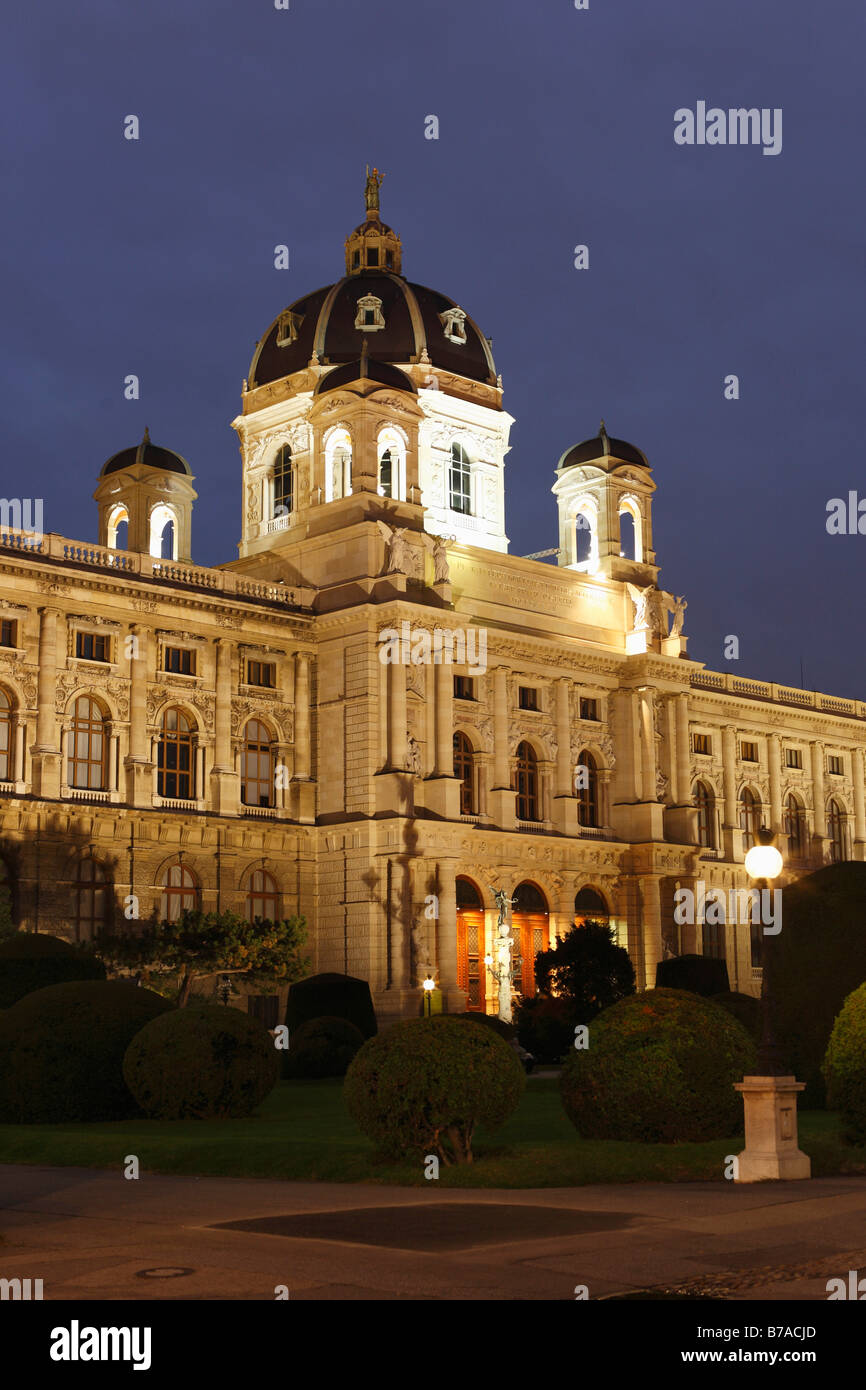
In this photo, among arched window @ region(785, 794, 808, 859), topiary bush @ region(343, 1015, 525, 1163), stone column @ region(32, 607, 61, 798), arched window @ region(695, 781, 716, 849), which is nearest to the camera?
topiary bush @ region(343, 1015, 525, 1163)

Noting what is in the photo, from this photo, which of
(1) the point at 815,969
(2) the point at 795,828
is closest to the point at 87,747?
(1) the point at 815,969

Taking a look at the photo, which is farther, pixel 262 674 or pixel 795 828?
pixel 795 828

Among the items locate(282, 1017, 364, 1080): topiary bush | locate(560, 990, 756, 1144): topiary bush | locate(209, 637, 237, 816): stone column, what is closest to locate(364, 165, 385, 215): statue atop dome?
locate(209, 637, 237, 816): stone column

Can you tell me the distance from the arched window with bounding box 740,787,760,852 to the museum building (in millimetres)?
133

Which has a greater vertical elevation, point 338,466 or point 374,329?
point 374,329

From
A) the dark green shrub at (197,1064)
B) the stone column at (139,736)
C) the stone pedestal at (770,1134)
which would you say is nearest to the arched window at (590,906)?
the stone column at (139,736)

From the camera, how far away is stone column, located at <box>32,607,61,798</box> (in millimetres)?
52375

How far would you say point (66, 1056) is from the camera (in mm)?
28359

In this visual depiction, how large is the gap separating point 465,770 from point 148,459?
18.7 m

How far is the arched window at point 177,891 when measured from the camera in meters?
55.5

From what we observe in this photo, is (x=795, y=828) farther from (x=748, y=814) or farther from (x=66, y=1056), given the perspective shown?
(x=66, y=1056)

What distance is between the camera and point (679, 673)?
7225 centimetres

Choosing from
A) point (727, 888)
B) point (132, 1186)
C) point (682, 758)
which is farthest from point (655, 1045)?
point (727, 888)

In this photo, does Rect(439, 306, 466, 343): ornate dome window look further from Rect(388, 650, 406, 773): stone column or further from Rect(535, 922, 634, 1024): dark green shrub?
Rect(535, 922, 634, 1024): dark green shrub
